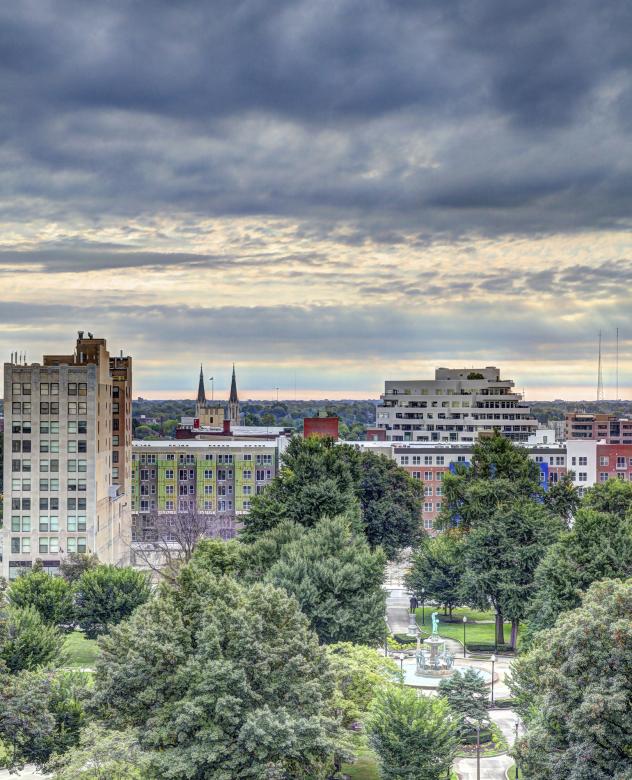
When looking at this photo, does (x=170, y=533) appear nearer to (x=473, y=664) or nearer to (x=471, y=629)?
(x=471, y=629)

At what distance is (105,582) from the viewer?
84.1m

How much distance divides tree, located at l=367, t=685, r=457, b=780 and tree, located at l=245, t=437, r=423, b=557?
141 ft

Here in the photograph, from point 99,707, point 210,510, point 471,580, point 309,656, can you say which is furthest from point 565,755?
point 210,510

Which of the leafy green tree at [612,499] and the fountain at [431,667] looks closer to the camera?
the fountain at [431,667]

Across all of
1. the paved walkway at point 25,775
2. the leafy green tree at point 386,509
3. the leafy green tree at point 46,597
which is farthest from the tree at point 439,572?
the paved walkway at point 25,775

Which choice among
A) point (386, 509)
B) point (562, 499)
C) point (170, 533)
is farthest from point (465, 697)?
point (170, 533)

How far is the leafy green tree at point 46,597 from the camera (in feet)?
268

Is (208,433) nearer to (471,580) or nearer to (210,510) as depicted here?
(210,510)

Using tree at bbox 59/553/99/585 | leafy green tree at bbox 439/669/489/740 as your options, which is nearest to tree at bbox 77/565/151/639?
tree at bbox 59/553/99/585

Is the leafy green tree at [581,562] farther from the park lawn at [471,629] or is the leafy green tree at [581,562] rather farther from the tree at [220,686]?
the tree at [220,686]

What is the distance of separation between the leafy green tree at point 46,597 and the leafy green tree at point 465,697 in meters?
37.3

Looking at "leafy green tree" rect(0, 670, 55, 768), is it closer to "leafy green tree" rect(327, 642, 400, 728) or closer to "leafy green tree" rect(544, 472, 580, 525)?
"leafy green tree" rect(327, 642, 400, 728)

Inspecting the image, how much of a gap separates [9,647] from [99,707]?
2075 cm

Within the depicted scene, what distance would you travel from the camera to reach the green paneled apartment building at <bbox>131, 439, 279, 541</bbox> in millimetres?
155875
